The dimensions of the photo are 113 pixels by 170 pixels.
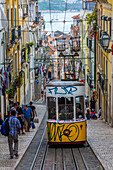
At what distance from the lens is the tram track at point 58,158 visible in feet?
39.2

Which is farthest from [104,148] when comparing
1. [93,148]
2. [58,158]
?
[58,158]

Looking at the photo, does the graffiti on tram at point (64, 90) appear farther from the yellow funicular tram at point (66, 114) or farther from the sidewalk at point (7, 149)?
the sidewalk at point (7, 149)

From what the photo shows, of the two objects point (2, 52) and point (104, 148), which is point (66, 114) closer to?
point (104, 148)

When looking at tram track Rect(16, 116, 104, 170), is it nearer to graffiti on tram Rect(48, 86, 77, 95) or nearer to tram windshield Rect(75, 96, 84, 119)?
tram windshield Rect(75, 96, 84, 119)

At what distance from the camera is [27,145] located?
15.8m

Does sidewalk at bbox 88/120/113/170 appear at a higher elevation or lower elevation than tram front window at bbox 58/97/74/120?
lower

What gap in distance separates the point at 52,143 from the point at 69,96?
5.83ft

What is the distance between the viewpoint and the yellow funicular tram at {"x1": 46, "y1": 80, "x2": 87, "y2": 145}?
15461 millimetres

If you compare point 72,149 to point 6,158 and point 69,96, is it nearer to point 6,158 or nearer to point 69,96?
point 69,96

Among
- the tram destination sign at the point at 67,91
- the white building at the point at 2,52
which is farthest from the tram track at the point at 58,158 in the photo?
the white building at the point at 2,52

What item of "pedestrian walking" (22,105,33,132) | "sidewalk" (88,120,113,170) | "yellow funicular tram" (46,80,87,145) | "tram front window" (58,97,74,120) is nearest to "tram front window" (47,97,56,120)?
"yellow funicular tram" (46,80,87,145)

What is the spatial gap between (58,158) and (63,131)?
2007 millimetres

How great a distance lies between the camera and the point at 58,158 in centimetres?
1353

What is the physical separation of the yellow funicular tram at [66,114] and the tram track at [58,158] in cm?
43
